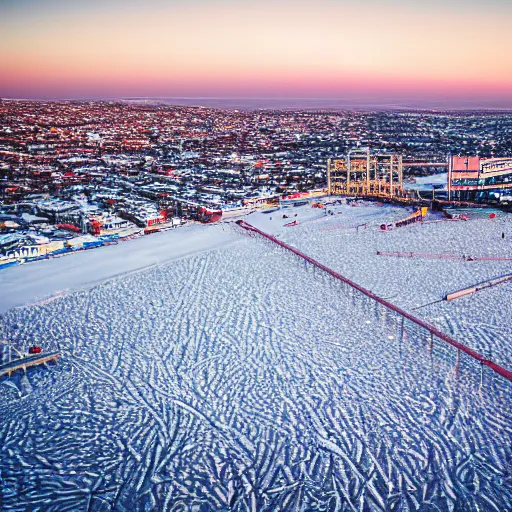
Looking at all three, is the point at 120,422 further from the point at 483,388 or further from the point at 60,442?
the point at 483,388

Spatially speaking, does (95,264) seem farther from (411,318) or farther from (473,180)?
(473,180)

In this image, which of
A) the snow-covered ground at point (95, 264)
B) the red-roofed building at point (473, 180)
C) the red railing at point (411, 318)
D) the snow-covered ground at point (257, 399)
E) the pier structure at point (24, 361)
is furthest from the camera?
the red-roofed building at point (473, 180)

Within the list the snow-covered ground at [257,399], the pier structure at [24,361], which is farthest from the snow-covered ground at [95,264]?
the pier structure at [24,361]

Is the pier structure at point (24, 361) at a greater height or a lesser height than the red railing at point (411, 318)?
lesser

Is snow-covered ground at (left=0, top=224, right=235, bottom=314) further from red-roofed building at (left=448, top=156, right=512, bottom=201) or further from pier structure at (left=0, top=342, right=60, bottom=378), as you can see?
red-roofed building at (left=448, top=156, right=512, bottom=201)

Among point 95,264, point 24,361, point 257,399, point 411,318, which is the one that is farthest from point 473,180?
point 24,361

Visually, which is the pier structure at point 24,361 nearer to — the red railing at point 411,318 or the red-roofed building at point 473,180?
the red railing at point 411,318

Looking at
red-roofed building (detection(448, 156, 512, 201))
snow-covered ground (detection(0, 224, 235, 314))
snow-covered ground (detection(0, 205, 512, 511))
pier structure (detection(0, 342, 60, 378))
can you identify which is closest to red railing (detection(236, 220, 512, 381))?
snow-covered ground (detection(0, 205, 512, 511))

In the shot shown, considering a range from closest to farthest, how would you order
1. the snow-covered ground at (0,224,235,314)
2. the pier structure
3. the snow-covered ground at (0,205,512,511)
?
1. the snow-covered ground at (0,205,512,511)
2. the pier structure
3. the snow-covered ground at (0,224,235,314)
